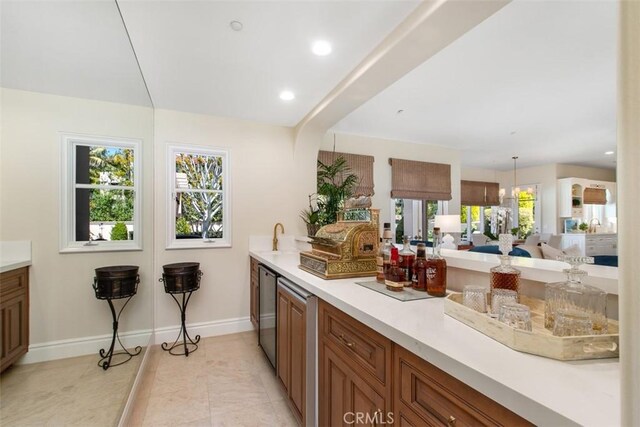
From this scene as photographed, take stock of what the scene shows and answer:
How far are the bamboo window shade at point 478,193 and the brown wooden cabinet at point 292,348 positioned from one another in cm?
684

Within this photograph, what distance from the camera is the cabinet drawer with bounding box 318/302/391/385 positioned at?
1.05m

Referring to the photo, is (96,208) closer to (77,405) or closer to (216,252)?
(77,405)

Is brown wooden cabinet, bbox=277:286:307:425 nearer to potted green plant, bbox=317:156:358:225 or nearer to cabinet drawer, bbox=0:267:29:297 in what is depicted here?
cabinet drawer, bbox=0:267:29:297

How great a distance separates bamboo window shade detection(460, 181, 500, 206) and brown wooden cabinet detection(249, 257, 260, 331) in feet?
20.3

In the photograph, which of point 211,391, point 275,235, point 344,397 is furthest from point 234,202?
point 344,397

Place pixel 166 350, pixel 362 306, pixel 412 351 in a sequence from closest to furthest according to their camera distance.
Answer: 1. pixel 412 351
2. pixel 362 306
3. pixel 166 350

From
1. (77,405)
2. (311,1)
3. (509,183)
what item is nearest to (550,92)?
(311,1)

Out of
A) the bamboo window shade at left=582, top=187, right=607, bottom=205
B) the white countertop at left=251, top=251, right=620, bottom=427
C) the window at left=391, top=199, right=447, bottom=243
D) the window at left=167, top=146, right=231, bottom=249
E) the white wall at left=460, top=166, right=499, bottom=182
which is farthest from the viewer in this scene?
the white wall at left=460, top=166, right=499, bottom=182

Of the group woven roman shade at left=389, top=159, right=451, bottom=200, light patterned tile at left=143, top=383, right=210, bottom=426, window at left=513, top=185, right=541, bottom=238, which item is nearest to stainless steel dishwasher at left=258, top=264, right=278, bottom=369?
light patterned tile at left=143, top=383, right=210, bottom=426

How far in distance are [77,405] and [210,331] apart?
171cm

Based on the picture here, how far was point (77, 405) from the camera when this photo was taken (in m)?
1.59

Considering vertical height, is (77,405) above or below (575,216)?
below

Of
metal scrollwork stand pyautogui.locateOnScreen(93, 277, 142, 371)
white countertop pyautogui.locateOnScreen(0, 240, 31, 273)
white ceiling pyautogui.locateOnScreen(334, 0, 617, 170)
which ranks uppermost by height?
white ceiling pyautogui.locateOnScreen(334, 0, 617, 170)

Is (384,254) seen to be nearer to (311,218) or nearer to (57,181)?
(57,181)
